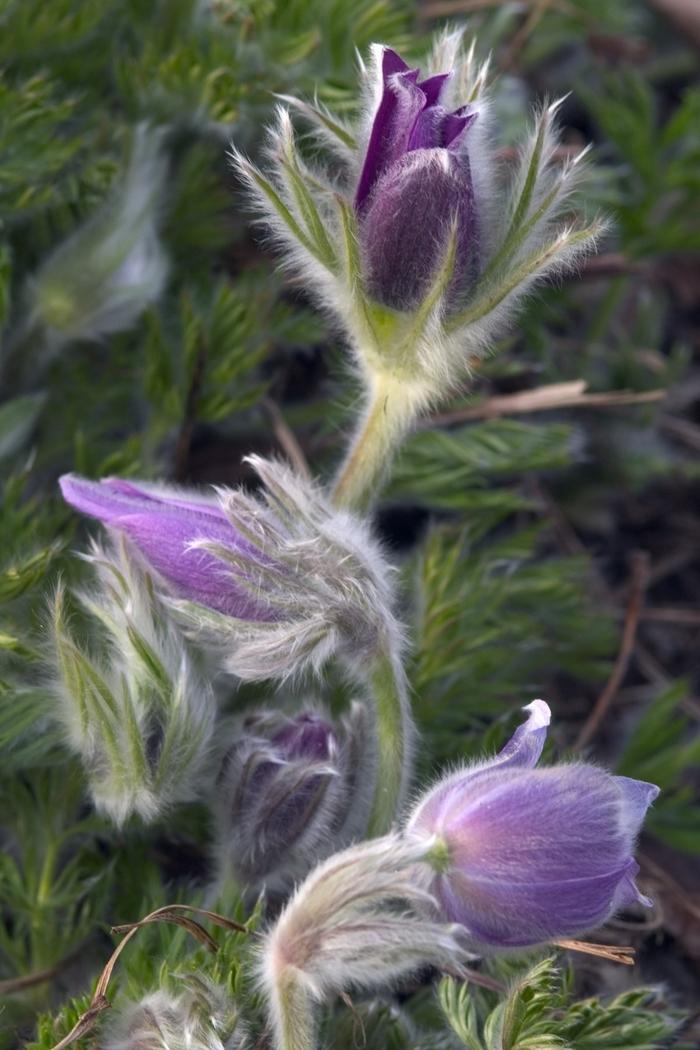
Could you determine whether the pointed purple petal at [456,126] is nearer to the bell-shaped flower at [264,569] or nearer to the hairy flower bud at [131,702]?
the bell-shaped flower at [264,569]

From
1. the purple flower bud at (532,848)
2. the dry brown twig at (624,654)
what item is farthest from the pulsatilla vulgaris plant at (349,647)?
the dry brown twig at (624,654)

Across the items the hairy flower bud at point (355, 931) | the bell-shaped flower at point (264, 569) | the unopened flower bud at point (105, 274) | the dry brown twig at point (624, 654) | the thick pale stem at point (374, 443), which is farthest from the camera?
the dry brown twig at point (624, 654)

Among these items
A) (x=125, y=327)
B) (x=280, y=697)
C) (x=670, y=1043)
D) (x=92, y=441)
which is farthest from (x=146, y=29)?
(x=670, y=1043)

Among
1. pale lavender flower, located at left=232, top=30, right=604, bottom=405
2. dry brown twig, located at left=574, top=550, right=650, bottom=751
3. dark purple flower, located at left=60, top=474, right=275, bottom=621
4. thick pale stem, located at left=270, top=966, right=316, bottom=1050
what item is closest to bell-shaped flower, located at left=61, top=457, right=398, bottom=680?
dark purple flower, located at left=60, top=474, right=275, bottom=621

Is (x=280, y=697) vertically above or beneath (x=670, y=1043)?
above

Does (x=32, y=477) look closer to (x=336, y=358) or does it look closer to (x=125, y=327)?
(x=125, y=327)

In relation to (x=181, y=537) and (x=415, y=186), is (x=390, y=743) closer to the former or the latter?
(x=181, y=537)
